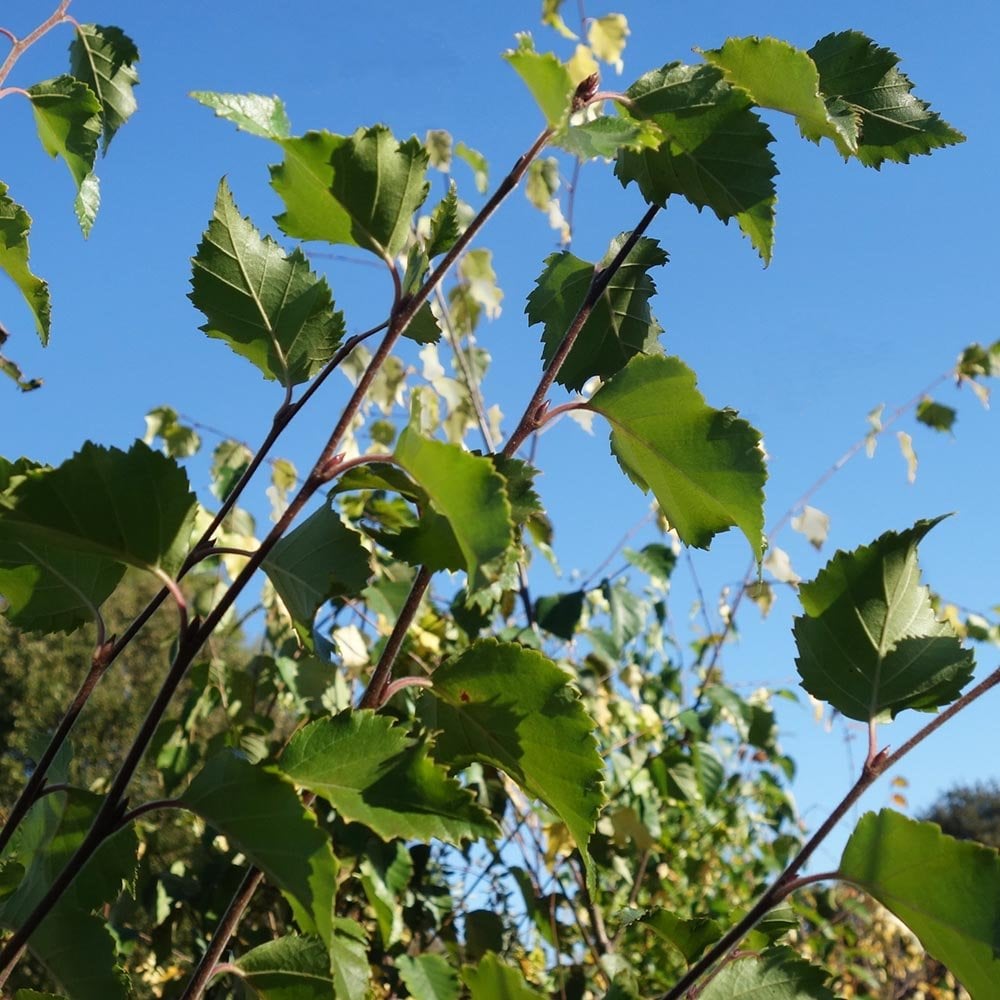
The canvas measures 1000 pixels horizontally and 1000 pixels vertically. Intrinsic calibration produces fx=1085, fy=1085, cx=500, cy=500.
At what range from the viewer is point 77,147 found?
1.15 m

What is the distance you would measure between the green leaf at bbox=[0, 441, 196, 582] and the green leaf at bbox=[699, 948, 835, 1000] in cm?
51

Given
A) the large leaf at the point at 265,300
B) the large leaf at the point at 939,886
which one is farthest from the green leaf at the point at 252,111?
the large leaf at the point at 939,886

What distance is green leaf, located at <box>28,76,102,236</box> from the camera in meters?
1.15

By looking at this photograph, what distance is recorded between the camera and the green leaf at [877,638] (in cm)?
79

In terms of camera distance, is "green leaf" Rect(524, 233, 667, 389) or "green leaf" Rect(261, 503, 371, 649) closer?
"green leaf" Rect(261, 503, 371, 649)

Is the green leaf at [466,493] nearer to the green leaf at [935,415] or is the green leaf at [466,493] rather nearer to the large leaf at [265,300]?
the large leaf at [265,300]

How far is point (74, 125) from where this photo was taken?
3.78 feet

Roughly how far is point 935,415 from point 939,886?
3078 mm

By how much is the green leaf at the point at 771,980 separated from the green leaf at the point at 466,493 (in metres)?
0.43

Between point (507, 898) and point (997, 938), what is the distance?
2.43 metres

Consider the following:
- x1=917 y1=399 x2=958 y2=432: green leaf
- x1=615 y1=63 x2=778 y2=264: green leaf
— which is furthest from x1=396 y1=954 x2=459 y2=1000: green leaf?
x1=917 y1=399 x2=958 y2=432: green leaf

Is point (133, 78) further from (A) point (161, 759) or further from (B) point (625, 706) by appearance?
(B) point (625, 706)

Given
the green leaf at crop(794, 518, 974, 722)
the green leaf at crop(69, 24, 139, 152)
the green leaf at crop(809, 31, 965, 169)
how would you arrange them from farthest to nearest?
the green leaf at crop(69, 24, 139, 152)
the green leaf at crop(809, 31, 965, 169)
the green leaf at crop(794, 518, 974, 722)

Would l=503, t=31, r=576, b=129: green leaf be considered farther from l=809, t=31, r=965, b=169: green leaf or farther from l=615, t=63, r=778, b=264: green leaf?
l=809, t=31, r=965, b=169: green leaf
